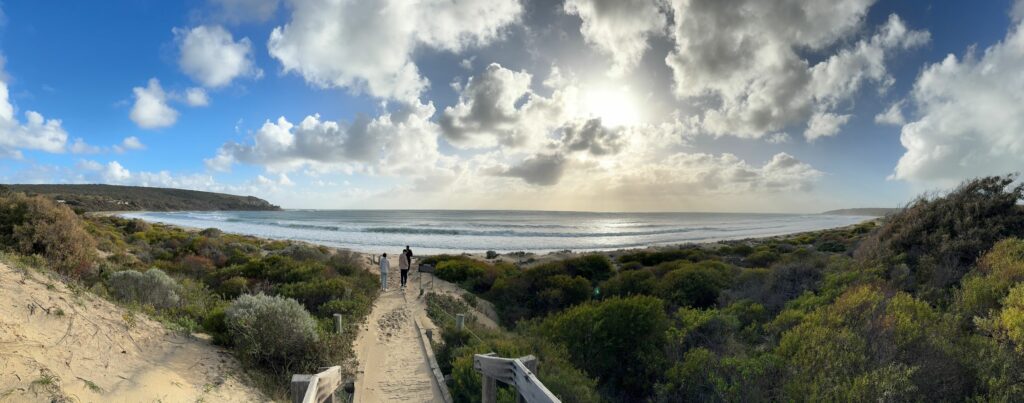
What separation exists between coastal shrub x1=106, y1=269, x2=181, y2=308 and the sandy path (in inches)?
164

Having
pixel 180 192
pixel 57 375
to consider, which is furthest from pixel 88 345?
pixel 180 192

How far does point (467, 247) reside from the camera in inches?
1711

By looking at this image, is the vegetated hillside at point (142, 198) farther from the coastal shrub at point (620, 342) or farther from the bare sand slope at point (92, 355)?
the coastal shrub at point (620, 342)

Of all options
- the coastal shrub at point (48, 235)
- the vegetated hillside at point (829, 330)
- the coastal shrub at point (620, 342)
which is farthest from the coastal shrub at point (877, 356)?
the coastal shrub at point (48, 235)

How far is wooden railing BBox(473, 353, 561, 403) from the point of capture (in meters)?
3.58

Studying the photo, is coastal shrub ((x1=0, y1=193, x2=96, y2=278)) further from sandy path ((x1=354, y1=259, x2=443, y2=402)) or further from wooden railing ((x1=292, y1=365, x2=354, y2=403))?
wooden railing ((x1=292, y1=365, x2=354, y2=403))

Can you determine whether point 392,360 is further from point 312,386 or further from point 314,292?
point 312,386

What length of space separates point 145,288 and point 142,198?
16261cm

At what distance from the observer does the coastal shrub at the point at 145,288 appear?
897cm

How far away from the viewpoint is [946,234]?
33.9 ft

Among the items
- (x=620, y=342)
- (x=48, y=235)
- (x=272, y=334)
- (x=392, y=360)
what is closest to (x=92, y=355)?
(x=272, y=334)

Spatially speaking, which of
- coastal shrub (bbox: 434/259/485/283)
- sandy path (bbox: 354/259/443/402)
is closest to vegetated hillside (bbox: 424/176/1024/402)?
sandy path (bbox: 354/259/443/402)

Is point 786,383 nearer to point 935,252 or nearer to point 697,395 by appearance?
point 697,395

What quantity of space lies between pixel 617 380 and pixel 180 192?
659ft
